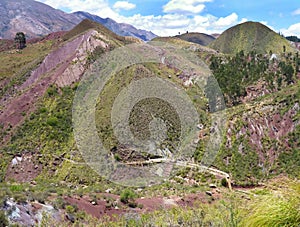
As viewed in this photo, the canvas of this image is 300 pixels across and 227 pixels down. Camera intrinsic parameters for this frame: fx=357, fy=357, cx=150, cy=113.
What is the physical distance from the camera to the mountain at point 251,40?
8781 centimetres

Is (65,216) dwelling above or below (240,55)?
below

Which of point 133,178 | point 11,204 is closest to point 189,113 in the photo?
point 133,178

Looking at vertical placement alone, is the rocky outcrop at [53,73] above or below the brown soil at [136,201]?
above

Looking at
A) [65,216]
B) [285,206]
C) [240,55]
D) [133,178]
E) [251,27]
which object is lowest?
[133,178]

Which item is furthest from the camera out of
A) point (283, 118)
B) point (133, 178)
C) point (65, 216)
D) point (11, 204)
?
point (283, 118)

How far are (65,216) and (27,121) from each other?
24.5 metres

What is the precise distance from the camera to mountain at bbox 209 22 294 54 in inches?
3457

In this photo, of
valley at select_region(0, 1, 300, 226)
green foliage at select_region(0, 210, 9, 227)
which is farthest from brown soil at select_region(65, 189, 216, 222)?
green foliage at select_region(0, 210, 9, 227)

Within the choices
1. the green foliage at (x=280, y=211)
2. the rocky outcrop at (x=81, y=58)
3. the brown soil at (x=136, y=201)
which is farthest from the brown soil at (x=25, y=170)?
the green foliage at (x=280, y=211)

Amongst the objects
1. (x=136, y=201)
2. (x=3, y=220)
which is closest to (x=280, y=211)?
(x=3, y=220)

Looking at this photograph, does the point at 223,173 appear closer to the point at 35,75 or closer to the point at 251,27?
the point at 35,75

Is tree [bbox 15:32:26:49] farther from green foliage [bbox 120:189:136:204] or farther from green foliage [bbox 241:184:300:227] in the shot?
green foliage [bbox 241:184:300:227]

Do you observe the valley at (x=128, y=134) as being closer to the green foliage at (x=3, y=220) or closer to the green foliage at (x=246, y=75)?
the green foliage at (x=246, y=75)

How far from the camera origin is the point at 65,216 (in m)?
16.3
